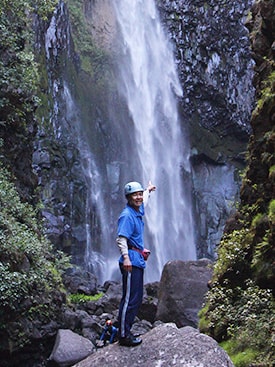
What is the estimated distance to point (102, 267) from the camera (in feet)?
76.2

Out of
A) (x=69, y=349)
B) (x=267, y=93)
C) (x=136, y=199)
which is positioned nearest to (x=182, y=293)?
(x=69, y=349)

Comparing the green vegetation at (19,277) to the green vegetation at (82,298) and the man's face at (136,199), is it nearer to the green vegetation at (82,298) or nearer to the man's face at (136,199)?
the man's face at (136,199)

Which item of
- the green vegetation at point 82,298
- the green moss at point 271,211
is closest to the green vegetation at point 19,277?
the green moss at point 271,211

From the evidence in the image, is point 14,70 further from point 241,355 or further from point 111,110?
point 111,110

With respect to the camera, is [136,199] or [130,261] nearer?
[130,261]

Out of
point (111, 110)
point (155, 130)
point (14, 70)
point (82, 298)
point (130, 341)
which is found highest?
point (111, 110)

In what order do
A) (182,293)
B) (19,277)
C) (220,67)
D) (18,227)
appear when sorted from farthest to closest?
(220,67)
(182,293)
(18,227)
(19,277)

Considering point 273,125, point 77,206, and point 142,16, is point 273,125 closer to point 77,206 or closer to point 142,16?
point 77,206

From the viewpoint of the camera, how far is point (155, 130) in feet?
96.5

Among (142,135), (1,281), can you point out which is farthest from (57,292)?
(142,135)

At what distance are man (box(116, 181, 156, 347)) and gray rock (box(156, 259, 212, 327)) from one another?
762 centimetres

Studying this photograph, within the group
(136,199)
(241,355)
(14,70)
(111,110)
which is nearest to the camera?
(136,199)

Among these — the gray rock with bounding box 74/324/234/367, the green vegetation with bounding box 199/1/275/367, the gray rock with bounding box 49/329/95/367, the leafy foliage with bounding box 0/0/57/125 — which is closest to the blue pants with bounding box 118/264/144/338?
the gray rock with bounding box 74/324/234/367

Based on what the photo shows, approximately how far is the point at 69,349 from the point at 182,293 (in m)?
4.22
